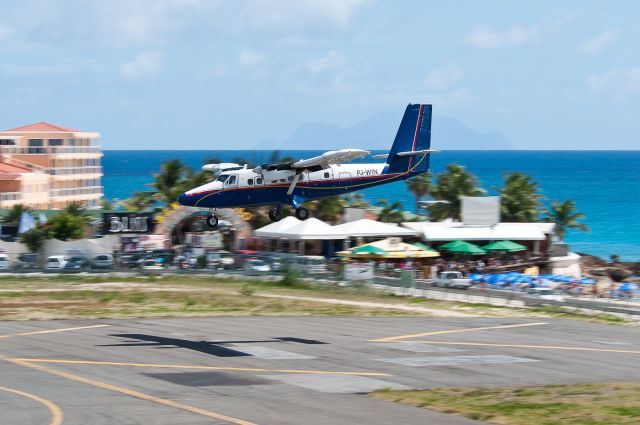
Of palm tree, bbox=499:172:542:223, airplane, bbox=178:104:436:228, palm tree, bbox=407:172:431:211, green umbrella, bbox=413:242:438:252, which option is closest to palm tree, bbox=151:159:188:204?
palm tree, bbox=407:172:431:211

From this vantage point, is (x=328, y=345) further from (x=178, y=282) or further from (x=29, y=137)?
(x=29, y=137)

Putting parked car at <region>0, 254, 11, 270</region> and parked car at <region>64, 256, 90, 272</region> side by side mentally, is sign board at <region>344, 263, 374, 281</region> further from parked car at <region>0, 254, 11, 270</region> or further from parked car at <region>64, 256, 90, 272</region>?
parked car at <region>0, 254, 11, 270</region>

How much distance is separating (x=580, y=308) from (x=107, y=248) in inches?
1141

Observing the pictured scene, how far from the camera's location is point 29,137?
11812cm

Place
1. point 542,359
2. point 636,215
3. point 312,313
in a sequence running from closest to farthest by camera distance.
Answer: point 542,359
point 312,313
point 636,215

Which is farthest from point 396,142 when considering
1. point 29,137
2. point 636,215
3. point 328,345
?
point 636,215

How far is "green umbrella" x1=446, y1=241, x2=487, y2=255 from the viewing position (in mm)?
65562

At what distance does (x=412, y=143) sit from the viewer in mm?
48156

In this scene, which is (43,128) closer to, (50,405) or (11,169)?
(11,169)

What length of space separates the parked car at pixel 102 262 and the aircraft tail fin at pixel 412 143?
1853cm

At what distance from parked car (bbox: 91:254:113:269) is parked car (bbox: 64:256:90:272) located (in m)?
0.39

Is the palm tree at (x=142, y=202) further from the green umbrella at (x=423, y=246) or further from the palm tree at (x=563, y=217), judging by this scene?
the palm tree at (x=563, y=217)

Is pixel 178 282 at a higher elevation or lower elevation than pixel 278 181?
lower

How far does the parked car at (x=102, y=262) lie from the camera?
2231 inches
